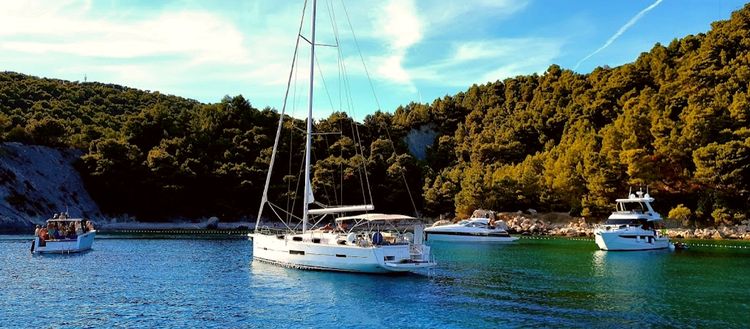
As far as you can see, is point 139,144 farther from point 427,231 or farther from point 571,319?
point 571,319

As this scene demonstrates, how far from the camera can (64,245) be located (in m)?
43.8

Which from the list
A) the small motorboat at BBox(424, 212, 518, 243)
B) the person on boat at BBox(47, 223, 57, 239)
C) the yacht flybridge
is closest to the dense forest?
the small motorboat at BBox(424, 212, 518, 243)

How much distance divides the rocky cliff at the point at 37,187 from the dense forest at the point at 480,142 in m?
2.34

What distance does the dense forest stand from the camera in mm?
67750

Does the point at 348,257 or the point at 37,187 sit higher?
the point at 37,187

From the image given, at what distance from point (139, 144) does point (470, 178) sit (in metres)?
54.0

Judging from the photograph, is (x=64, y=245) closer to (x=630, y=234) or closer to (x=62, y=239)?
(x=62, y=239)

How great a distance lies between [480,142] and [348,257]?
7596cm

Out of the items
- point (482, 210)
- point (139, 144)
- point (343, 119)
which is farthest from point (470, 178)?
point (139, 144)

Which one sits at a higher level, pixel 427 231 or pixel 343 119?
pixel 343 119

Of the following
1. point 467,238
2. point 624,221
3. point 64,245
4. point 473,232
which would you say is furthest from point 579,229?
point 64,245

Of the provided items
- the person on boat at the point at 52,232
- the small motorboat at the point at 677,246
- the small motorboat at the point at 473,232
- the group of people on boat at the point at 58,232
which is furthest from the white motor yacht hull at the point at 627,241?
the person on boat at the point at 52,232

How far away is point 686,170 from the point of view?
6681 centimetres

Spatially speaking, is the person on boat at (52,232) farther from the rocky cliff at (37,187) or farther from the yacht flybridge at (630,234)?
the yacht flybridge at (630,234)
